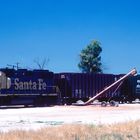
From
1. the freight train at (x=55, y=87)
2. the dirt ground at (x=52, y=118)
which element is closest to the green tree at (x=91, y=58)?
the freight train at (x=55, y=87)

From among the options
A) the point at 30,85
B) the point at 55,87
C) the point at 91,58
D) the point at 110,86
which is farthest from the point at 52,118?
the point at 91,58

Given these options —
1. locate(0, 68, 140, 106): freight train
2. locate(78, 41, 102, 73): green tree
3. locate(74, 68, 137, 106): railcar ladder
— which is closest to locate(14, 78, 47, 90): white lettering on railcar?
locate(0, 68, 140, 106): freight train

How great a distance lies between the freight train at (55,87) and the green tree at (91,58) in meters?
27.8

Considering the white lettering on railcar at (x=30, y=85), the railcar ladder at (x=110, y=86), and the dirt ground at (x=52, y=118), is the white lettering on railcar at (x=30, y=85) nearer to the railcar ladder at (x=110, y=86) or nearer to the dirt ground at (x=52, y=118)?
the railcar ladder at (x=110, y=86)

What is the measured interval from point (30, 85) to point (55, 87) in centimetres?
278

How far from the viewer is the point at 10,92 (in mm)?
41156

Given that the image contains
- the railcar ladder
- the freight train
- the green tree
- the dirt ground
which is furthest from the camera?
the green tree

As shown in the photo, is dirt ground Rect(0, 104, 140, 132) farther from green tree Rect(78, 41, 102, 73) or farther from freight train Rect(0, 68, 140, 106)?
green tree Rect(78, 41, 102, 73)

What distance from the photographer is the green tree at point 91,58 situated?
78.1m

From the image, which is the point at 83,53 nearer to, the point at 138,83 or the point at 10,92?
the point at 138,83

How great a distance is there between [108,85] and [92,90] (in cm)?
202

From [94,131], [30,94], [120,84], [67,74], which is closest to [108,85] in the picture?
[120,84]

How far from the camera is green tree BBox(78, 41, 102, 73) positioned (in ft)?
256

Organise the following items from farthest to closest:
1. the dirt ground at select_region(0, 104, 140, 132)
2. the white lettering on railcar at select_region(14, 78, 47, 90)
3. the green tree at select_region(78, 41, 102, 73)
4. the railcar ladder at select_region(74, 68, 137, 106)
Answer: the green tree at select_region(78, 41, 102, 73), the railcar ladder at select_region(74, 68, 137, 106), the white lettering on railcar at select_region(14, 78, 47, 90), the dirt ground at select_region(0, 104, 140, 132)
